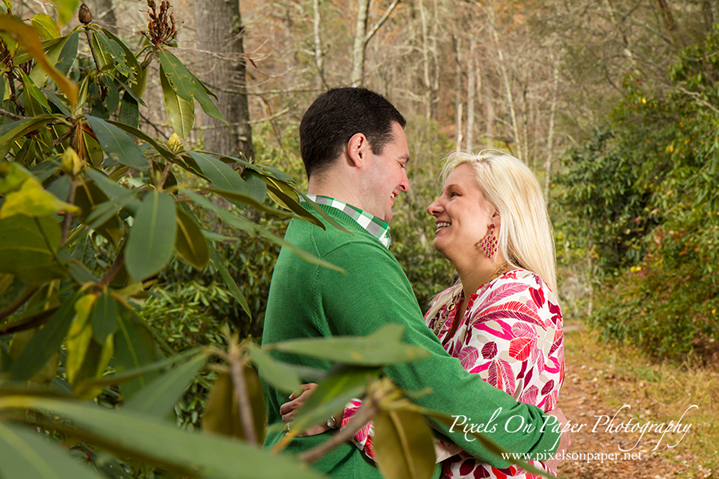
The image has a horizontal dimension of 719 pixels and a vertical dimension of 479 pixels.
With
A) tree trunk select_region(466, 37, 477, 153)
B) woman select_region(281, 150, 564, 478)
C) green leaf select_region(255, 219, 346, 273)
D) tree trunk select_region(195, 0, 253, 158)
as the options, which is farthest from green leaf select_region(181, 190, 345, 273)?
tree trunk select_region(466, 37, 477, 153)

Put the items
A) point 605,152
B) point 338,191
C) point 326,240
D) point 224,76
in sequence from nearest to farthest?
1. point 326,240
2. point 338,191
3. point 224,76
4. point 605,152

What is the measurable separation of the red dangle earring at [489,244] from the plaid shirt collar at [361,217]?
45 cm

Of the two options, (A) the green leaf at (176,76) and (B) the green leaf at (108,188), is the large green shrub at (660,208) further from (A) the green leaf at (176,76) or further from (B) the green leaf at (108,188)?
(B) the green leaf at (108,188)

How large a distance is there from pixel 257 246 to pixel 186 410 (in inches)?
61.3

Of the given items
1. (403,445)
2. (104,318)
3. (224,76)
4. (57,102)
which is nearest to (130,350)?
(104,318)

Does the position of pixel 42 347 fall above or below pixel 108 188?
below

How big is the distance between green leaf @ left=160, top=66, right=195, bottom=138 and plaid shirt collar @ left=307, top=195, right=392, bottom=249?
56 centimetres

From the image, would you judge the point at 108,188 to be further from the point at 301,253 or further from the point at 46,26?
the point at 46,26

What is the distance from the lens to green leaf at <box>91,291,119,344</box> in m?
0.46

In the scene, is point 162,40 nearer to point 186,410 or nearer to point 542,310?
point 542,310

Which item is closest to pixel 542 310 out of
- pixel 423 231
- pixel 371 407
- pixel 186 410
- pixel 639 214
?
pixel 371 407

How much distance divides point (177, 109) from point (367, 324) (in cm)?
66

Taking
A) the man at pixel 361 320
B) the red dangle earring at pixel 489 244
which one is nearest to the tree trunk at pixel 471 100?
the red dangle earring at pixel 489 244

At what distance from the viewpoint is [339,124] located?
1.82 m
